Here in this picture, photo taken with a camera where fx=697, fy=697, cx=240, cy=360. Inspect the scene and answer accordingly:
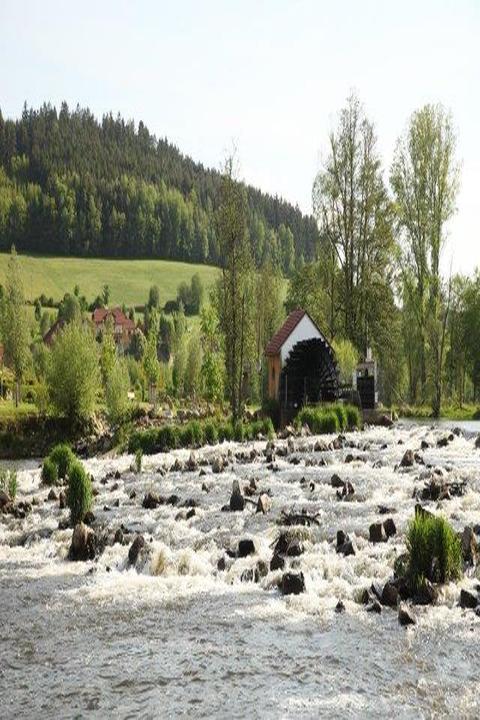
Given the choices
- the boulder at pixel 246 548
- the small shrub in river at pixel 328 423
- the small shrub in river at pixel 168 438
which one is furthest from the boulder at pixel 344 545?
the small shrub in river at pixel 328 423

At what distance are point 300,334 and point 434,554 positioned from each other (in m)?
34.1

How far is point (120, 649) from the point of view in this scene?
30.5 feet

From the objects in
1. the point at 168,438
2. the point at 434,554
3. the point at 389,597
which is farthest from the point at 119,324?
the point at 389,597

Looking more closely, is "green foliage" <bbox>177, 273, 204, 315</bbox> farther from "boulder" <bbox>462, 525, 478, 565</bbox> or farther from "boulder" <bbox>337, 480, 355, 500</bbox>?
"boulder" <bbox>462, 525, 478, 565</bbox>

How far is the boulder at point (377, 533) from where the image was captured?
13.3 metres

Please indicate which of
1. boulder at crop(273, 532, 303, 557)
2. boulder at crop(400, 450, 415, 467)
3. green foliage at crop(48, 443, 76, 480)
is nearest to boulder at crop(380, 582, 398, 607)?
boulder at crop(273, 532, 303, 557)

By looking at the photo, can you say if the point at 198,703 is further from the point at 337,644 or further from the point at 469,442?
the point at 469,442

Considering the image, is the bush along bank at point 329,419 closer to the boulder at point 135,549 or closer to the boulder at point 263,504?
the boulder at point 263,504

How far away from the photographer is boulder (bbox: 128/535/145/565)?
523 inches

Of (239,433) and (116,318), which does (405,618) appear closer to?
(239,433)

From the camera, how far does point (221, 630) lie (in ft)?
32.7

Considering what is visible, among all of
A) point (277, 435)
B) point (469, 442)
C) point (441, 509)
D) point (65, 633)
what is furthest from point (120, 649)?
point (277, 435)

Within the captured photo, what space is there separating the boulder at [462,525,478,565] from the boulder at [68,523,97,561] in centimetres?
707

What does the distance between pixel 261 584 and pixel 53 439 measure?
39.8 metres
